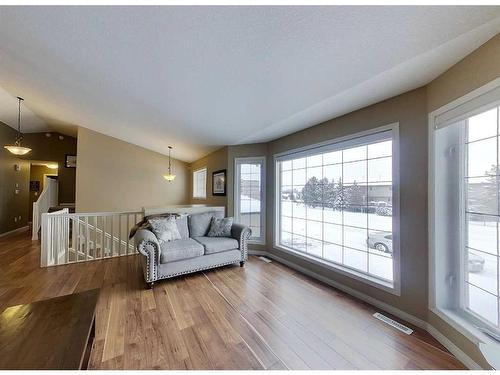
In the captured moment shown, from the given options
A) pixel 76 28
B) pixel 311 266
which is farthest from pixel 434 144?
pixel 76 28

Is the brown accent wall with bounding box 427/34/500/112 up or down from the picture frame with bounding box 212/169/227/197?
up

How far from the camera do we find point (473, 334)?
1508mm

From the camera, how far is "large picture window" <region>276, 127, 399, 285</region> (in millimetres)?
2361

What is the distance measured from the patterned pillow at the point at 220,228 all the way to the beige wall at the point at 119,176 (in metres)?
3.95

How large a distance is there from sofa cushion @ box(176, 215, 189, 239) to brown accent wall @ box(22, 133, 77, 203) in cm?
615

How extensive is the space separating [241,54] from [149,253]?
257 cm

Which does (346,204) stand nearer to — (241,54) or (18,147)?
(241,54)

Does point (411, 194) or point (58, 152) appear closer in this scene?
point (411, 194)

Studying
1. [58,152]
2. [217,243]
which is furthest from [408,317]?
[58,152]

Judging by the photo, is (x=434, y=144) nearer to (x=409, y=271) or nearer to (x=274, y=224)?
(x=409, y=271)

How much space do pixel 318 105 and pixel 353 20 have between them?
1.15 metres

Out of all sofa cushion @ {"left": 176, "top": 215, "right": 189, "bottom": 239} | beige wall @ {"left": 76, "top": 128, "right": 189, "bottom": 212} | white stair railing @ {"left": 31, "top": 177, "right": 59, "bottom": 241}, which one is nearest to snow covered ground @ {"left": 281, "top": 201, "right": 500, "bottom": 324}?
sofa cushion @ {"left": 176, "top": 215, "right": 189, "bottom": 239}

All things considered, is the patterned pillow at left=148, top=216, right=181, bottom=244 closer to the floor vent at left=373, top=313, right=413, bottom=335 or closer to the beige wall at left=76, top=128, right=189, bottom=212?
the floor vent at left=373, top=313, right=413, bottom=335

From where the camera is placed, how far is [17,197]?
635cm
